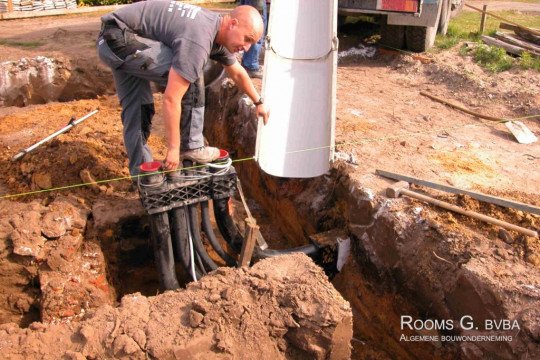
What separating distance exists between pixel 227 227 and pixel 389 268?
4.00 ft

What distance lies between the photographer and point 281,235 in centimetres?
479

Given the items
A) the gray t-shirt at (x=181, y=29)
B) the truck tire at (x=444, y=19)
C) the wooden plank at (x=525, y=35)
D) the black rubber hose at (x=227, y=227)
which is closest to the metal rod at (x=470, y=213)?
the black rubber hose at (x=227, y=227)

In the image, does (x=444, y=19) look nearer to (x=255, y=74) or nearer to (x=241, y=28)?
(x=255, y=74)

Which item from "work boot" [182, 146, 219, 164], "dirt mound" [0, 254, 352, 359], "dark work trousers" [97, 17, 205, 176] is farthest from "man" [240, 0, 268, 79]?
"dirt mound" [0, 254, 352, 359]

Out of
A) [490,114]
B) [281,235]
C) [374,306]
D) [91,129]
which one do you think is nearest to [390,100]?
[490,114]

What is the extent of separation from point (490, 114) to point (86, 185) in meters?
4.14

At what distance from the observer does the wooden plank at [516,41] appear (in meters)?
6.84

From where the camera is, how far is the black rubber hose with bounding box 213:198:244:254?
3.69 meters

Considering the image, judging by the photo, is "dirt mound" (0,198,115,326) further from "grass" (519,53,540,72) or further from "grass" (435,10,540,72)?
"grass" (519,53,540,72)

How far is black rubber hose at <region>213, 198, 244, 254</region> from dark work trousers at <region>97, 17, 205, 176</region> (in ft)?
1.64

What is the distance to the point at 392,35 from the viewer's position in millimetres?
7152

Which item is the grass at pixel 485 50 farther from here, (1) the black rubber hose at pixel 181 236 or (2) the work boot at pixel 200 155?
(1) the black rubber hose at pixel 181 236

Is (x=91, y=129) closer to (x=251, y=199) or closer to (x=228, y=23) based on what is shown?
(x=251, y=199)

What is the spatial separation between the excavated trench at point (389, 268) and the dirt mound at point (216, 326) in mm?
867
